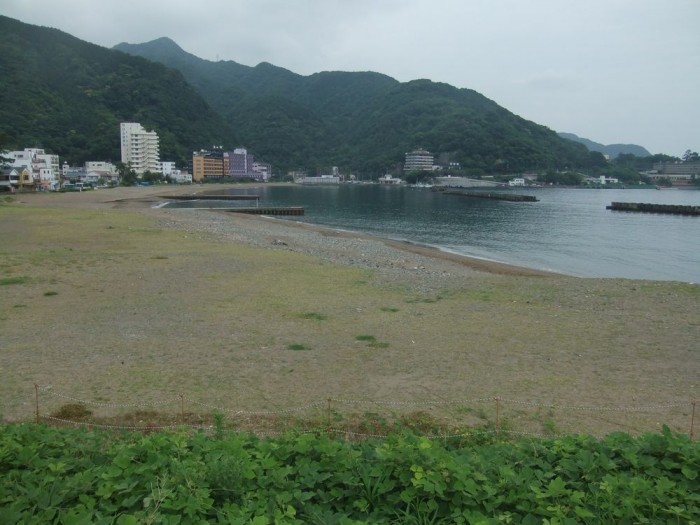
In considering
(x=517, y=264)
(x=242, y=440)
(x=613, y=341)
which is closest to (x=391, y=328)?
(x=613, y=341)

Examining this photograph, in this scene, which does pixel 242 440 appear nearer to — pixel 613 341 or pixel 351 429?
pixel 351 429

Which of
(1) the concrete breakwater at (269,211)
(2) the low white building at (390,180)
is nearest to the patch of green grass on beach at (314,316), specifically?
(1) the concrete breakwater at (269,211)

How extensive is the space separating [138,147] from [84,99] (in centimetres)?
2295

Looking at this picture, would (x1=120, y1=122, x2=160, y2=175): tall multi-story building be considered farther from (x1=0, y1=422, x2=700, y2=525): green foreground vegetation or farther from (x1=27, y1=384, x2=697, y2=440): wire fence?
(x1=0, y1=422, x2=700, y2=525): green foreground vegetation

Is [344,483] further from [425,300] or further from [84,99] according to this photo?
[84,99]

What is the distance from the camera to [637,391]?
8578 mm

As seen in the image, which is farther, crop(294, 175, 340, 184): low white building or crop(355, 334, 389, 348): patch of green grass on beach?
crop(294, 175, 340, 184): low white building

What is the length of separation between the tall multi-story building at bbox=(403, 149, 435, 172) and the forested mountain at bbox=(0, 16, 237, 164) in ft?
215

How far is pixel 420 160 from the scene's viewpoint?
17838 cm

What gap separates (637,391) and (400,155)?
Result: 18652 cm

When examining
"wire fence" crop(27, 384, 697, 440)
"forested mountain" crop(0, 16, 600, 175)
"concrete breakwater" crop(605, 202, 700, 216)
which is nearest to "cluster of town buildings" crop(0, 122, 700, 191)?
"forested mountain" crop(0, 16, 600, 175)

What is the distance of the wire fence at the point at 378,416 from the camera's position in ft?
22.2

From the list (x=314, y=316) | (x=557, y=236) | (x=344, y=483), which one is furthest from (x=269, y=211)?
(x=344, y=483)

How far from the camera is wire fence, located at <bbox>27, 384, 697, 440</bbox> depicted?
6754 mm
